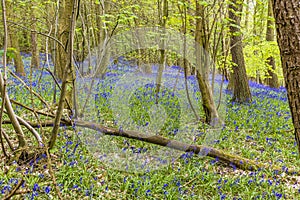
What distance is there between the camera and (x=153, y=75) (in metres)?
10.9

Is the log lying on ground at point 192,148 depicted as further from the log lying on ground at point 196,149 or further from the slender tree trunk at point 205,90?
the slender tree trunk at point 205,90

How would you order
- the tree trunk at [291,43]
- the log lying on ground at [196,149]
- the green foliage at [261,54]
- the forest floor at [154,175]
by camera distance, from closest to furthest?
the tree trunk at [291,43] < the forest floor at [154,175] < the log lying on ground at [196,149] < the green foliage at [261,54]

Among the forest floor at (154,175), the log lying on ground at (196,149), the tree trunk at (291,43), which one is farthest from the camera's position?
the log lying on ground at (196,149)

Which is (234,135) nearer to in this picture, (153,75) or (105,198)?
(105,198)

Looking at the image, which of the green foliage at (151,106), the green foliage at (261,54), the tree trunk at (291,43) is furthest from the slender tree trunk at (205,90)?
the tree trunk at (291,43)

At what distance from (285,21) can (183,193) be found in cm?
257

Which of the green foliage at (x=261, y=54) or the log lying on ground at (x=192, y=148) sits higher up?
the green foliage at (x=261, y=54)

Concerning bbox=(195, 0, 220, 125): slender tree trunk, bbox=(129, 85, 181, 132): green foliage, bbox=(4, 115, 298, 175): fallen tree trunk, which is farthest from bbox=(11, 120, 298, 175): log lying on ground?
bbox=(195, 0, 220, 125): slender tree trunk

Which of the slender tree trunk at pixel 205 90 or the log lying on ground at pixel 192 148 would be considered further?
the slender tree trunk at pixel 205 90

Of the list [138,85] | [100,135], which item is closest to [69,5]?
[100,135]

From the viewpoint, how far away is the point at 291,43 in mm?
1695

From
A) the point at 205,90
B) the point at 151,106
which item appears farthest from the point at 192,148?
the point at 151,106

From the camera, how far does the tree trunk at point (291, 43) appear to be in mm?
1681

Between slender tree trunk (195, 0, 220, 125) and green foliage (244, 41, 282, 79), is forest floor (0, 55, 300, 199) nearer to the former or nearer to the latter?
slender tree trunk (195, 0, 220, 125)
